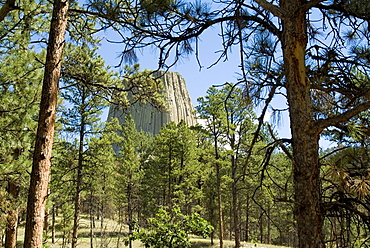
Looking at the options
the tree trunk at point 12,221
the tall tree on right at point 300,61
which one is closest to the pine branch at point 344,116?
the tall tree on right at point 300,61

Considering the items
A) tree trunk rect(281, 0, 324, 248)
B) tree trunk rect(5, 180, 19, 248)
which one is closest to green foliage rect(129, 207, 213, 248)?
tree trunk rect(281, 0, 324, 248)

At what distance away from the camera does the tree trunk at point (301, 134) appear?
1889 millimetres

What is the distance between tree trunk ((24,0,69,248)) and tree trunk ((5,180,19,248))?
3527 mm

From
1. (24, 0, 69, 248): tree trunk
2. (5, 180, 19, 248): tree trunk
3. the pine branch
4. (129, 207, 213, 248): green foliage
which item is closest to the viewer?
the pine branch

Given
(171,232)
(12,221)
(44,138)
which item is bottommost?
(12,221)

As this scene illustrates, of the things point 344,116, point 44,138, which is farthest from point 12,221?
point 344,116

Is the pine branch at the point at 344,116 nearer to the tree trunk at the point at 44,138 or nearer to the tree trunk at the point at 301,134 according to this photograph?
the tree trunk at the point at 301,134

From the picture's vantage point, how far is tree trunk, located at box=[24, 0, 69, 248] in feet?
10.5

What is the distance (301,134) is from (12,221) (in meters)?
6.62

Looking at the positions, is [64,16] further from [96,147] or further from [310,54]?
[96,147]

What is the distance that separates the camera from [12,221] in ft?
20.9

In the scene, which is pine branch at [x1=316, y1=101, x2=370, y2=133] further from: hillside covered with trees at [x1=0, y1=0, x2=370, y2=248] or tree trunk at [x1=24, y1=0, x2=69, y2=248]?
tree trunk at [x1=24, y1=0, x2=69, y2=248]

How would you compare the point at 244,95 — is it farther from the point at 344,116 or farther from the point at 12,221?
the point at 12,221

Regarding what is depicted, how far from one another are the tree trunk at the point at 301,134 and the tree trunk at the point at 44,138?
8.86 feet
